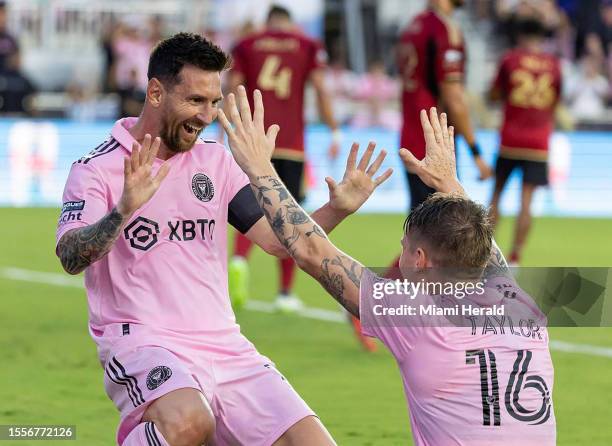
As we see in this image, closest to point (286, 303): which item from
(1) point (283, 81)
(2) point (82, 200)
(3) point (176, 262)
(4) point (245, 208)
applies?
(1) point (283, 81)

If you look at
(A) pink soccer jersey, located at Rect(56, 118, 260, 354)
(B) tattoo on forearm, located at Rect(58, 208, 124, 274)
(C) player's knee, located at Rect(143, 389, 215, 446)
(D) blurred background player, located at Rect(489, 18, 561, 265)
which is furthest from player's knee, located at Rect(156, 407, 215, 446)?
(D) blurred background player, located at Rect(489, 18, 561, 265)

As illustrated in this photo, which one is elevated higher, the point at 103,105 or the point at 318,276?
the point at 318,276

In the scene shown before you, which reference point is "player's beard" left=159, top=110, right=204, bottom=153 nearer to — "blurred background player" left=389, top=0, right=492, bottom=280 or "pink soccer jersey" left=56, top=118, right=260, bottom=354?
"pink soccer jersey" left=56, top=118, right=260, bottom=354

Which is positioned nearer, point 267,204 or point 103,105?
point 267,204

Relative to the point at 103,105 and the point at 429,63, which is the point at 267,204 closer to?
the point at 429,63

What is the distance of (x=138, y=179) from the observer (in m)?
4.99

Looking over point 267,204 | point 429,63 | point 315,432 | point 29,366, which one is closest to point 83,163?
point 267,204

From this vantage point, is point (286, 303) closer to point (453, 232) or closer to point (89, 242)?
point (89, 242)

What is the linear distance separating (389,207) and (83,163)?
15.1m

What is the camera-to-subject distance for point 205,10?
78.3 feet

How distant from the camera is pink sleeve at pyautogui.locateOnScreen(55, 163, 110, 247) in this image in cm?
535

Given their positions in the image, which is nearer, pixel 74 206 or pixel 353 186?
pixel 353 186

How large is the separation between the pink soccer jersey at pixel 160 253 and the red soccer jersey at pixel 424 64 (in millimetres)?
4763

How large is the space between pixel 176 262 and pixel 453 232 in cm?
153
